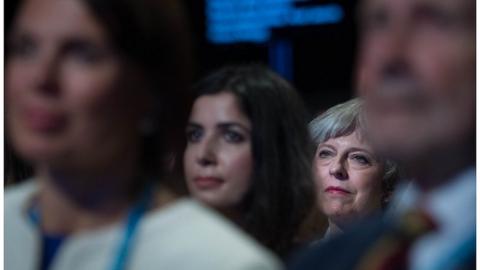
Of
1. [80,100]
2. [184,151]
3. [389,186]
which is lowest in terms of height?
[389,186]

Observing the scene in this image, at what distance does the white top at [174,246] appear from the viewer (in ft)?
3.97

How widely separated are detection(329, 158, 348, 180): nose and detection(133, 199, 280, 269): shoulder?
12.0 inches

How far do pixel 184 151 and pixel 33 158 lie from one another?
198 mm

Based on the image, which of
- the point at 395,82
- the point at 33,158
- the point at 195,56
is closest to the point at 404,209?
the point at 395,82

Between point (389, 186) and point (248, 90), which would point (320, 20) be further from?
point (389, 186)

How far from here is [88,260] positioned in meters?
1.23

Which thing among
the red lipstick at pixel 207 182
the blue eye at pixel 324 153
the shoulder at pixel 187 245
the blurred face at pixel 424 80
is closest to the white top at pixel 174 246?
the shoulder at pixel 187 245

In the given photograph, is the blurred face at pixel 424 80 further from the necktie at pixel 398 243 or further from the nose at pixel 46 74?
the nose at pixel 46 74

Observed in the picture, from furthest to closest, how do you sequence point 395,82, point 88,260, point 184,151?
point 184,151, point 88,260, point 395,82

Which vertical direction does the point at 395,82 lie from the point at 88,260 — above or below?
above

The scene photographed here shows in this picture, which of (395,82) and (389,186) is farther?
(389,186)

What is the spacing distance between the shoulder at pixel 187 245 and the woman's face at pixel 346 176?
0.25 m

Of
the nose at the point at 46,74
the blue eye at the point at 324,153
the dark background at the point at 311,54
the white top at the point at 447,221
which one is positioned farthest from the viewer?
the blue eye at the point at 324,153

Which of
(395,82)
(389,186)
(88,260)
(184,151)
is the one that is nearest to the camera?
(395,82)
